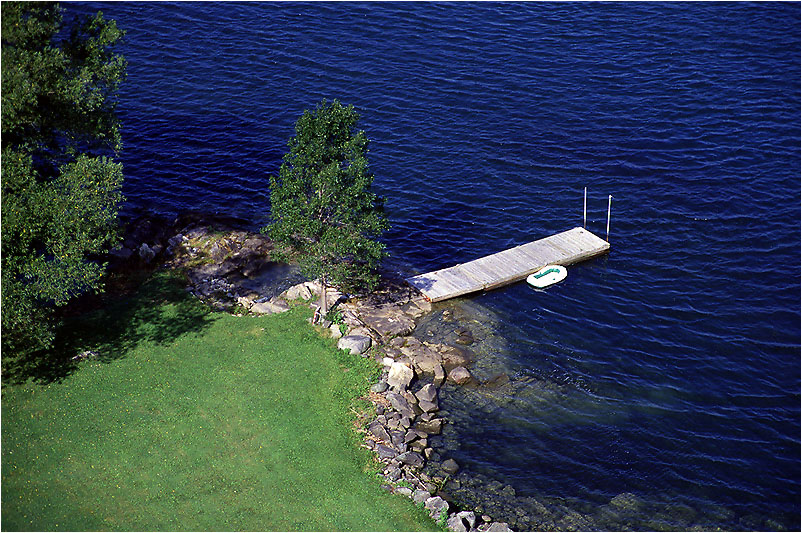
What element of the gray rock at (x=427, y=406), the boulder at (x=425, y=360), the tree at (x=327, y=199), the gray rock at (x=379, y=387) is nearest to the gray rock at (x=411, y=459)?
the gray rock at (x=427, y=406)

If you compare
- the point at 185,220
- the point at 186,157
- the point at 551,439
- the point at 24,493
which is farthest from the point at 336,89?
the point at 24,493

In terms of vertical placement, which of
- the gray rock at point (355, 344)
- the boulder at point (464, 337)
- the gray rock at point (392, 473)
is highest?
the gray rock at point (355, 344)

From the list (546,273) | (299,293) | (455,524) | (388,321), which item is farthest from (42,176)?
(546,273)

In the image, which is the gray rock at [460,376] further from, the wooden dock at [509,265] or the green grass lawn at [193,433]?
the wooden dock at [509,265]

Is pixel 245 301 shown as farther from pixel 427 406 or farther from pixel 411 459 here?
pixel 411 459

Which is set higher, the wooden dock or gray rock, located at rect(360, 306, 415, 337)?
the wooden dock

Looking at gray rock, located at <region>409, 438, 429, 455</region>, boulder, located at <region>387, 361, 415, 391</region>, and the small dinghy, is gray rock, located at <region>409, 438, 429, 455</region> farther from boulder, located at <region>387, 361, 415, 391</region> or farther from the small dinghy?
the small dinghy

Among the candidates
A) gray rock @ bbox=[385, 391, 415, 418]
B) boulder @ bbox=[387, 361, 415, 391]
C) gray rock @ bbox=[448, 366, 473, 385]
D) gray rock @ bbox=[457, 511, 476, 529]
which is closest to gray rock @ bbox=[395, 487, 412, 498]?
gray rock @ bbox=[457, 511, 476, 529]

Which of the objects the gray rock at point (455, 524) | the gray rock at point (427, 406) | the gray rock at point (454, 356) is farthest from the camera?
the gray rock at point (454, 356)
